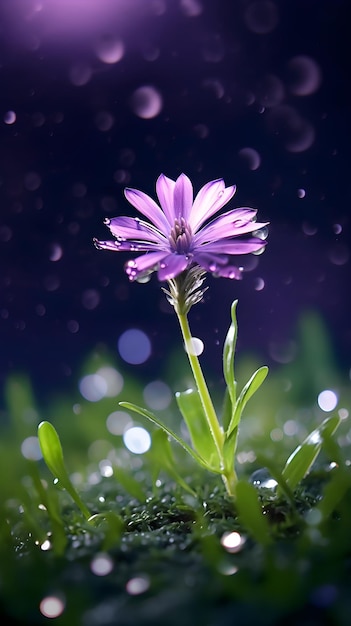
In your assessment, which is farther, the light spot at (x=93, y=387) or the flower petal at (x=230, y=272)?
the light spot at (x=93, y=387)

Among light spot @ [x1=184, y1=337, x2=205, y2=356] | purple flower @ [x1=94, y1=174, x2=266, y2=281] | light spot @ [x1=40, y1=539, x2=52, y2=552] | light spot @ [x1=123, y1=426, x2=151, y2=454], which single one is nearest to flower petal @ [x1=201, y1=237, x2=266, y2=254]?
purple flower @ [x1=94, y1=174, x2=266, y2=281]

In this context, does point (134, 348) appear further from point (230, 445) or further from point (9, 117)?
point (230, 445)

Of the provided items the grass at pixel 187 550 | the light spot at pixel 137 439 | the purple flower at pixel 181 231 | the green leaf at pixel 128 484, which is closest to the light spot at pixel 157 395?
the light spot at pixel 137 439

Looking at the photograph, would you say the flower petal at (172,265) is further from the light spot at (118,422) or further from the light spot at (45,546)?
the light spot at (118,422)

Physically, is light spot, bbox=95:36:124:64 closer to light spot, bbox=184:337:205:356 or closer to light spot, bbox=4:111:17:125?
light spot, bbox=4:111:17:125

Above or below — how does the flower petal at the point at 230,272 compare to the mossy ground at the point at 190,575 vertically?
above

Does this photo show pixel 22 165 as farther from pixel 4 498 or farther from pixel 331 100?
pixel 4 498

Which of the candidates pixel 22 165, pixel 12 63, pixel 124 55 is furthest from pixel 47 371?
pixel 124 55
